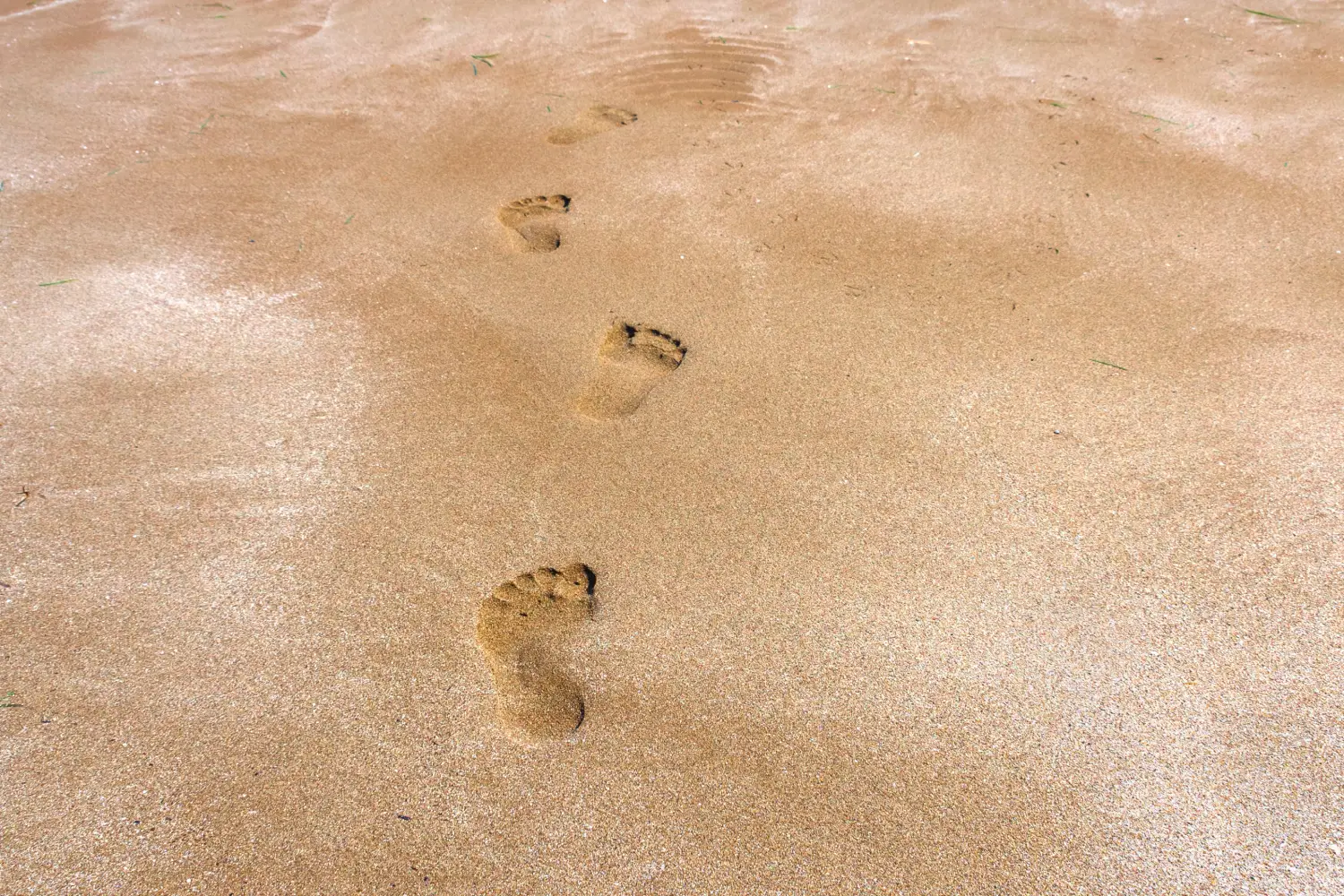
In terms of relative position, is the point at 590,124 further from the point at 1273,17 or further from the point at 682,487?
the point at 1273,17

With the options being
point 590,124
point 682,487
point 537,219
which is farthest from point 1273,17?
point 682,487

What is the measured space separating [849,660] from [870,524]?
45 cm

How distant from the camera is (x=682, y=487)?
101 inches

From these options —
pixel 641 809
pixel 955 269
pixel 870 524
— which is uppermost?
pixel 955 269

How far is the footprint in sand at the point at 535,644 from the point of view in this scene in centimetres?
205

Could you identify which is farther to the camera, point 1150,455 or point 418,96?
point 418,96

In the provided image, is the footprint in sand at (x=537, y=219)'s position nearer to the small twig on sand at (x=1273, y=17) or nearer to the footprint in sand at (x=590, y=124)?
the footprint in sand at (x=590, y=124)

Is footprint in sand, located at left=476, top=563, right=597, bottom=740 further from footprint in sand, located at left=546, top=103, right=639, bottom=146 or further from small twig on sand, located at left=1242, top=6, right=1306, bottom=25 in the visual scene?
small twig on sand, located at left=1242, top=6, right=1306, bottom=25

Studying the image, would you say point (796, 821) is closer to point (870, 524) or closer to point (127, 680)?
Result: point (870, 524)

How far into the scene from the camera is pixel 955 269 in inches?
131

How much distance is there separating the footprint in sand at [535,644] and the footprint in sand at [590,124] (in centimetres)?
262

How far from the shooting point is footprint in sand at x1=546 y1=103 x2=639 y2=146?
4.22 m

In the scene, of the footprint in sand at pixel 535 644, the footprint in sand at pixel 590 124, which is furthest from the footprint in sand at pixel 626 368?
the footprint in sand at pixel 590 124

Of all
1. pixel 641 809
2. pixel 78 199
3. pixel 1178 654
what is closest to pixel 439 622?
pixel 641 809
